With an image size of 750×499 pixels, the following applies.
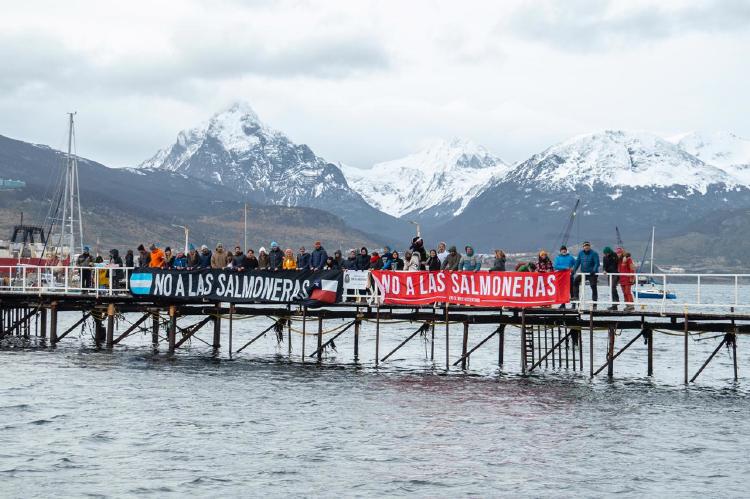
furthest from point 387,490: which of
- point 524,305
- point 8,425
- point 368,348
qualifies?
point 368,348

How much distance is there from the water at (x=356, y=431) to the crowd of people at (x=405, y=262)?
4.69m

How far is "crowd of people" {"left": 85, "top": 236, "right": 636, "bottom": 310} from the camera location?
4184cm

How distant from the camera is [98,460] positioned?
2977 centimetres

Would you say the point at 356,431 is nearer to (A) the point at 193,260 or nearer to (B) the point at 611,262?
(B) the point at 611,262

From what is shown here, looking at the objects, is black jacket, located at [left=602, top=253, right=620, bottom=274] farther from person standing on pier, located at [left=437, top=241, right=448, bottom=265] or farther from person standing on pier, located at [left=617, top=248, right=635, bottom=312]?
person standing on pier, located at [left=437, top=241, right=448, bottom=265]

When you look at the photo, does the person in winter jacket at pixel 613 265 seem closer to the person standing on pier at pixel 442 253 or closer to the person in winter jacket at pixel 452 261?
the person in winter jacket at pixel 452 261

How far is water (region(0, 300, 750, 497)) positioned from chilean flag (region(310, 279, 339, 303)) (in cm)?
357

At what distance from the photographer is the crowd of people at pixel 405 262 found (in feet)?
137


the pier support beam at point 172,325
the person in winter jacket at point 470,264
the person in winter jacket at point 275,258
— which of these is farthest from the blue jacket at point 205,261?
the person in winter jacket at point 470,264

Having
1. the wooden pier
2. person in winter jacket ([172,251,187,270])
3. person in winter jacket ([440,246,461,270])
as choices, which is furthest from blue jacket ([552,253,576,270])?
person in winter jacket ([172,251,187,270])

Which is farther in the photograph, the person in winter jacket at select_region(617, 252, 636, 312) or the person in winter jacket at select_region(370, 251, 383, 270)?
the person in winter jacket at select_region(370, 251, 383, 270)

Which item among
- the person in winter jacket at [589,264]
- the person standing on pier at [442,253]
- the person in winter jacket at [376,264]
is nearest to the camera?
the person in winter jacket at [589,264]

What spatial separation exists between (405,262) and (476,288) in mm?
4313

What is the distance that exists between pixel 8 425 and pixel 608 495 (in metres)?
19.5
